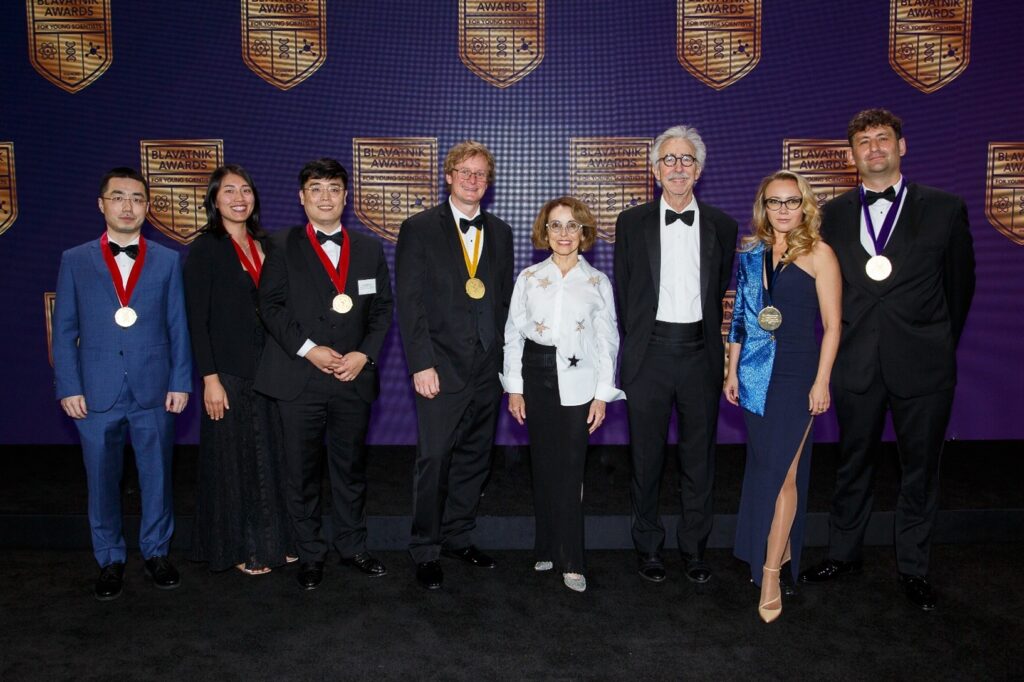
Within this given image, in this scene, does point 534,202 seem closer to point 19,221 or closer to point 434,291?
point 434,291

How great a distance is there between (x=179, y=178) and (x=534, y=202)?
2409mm

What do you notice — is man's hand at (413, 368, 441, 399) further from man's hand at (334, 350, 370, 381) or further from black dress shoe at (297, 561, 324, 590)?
black dress shoe at (297, 561, 324, 590)

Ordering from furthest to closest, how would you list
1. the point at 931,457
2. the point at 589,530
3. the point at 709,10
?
the point at 709,10 < the point at 589,530 < the point at 931,457

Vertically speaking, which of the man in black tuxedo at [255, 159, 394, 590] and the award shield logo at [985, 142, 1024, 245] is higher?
the award shield logo at [985, 142, 1024, 245]

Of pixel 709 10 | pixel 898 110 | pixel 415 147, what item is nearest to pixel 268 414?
pixel 415 147

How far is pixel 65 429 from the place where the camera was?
16.4 feet

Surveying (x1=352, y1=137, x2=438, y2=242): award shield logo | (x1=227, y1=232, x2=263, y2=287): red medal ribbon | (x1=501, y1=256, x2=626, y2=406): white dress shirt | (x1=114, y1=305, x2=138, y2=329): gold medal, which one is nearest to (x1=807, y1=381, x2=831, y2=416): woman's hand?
(x1=501, y1=256, x2=626, y2=406): white dress shirt

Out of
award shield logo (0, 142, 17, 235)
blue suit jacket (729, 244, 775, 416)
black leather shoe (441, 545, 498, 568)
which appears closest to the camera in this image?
blue suit jacket (729, 244, 775, 416)

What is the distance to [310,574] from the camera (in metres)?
3.05

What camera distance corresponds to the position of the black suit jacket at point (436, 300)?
300cm

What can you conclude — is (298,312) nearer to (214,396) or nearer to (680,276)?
(214,396)

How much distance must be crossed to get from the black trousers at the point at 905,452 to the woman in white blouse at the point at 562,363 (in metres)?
0.98

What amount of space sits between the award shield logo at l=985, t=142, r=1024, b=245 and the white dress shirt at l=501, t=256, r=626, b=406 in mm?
3576

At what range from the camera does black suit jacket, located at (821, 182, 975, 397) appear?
285cm
